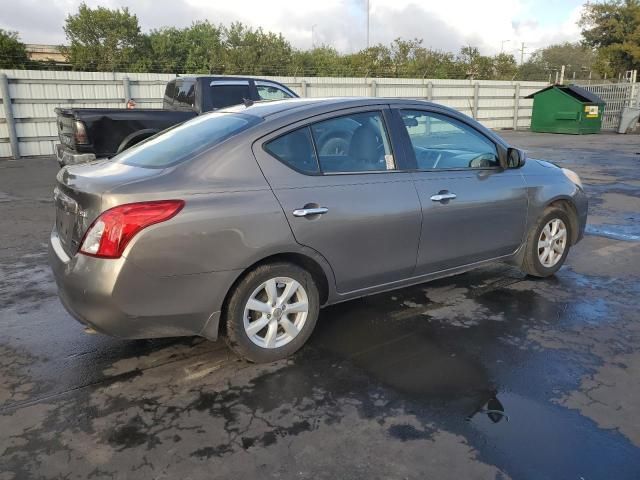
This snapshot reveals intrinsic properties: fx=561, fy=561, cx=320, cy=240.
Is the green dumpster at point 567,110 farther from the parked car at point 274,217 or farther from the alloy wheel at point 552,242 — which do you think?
the parked car at point 274,217

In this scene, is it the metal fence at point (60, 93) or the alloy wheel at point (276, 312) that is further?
the metal fence at point (60, 93)

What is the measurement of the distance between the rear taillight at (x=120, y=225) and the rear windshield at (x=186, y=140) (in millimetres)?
448

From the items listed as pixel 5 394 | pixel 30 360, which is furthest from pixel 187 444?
pixel 30 360

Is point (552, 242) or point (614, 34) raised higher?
point (614, 34)

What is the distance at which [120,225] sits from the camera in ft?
9.74

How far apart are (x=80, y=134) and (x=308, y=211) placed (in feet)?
19.7

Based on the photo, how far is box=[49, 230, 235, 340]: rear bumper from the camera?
3.00 meters

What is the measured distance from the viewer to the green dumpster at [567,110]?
882 inches

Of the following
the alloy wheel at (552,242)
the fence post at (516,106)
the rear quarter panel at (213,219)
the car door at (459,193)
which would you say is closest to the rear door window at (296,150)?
the rear quarter panel at (213,219)

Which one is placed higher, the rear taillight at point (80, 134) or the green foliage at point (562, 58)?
the green foliage at point (562, 58)

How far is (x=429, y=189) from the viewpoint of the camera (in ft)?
13.3

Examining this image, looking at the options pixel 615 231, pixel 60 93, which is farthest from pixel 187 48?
pixel 615 231

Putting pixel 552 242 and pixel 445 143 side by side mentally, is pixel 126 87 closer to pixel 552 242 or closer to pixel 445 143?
pixel 445 143

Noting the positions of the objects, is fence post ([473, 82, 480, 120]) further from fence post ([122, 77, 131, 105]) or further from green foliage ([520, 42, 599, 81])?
green foliage ([520, 42, 599, 81])
